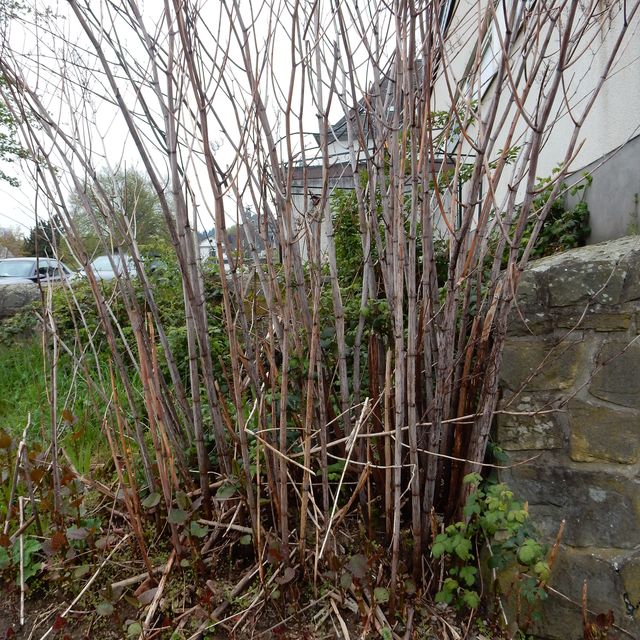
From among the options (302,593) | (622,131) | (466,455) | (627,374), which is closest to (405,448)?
(466,455)

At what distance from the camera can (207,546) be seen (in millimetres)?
1949

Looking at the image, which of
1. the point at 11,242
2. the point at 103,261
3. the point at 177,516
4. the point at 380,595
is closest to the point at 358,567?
the point at 380,595

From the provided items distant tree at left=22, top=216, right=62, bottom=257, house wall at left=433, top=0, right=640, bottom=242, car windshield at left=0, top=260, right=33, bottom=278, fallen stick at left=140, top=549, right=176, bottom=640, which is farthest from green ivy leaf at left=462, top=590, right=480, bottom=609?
car windshield at left=0, top=260, right=33, bottom=278

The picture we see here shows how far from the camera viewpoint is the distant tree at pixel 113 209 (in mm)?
1920

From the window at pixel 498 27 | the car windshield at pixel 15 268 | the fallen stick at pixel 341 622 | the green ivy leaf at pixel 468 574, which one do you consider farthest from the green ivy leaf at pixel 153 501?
the car windshield at pixel 15 268

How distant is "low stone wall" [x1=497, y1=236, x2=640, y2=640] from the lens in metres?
1.73

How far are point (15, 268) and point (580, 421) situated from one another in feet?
35.3

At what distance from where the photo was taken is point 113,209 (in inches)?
76.0

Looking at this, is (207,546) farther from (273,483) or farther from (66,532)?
(66,532)

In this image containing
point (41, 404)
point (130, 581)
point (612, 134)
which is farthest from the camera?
point (612, 134)

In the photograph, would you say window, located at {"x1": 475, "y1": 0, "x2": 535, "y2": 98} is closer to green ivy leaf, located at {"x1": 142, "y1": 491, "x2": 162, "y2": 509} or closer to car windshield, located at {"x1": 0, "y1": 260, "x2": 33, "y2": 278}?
green ivy leaf, located at {"x1": 142, "y1": 491, "x2": 162, "y2": 509}

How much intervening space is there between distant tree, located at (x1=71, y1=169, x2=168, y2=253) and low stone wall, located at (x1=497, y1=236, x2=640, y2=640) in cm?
145

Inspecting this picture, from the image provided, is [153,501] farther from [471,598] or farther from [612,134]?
[612,134]

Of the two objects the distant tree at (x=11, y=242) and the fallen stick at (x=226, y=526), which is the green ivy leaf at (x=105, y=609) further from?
the distant tree at (x=11, y=242)
